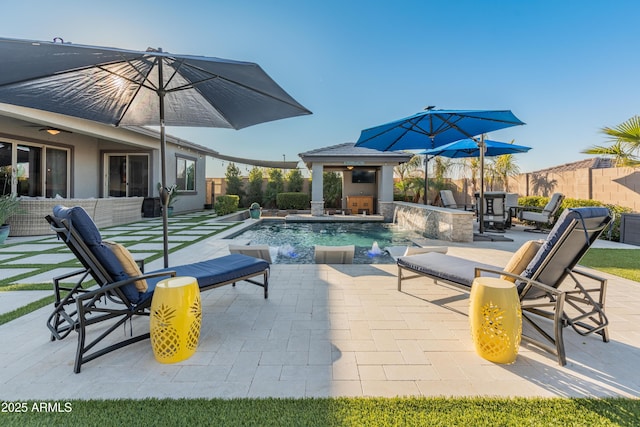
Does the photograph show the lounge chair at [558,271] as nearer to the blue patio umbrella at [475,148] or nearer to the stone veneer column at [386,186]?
the blue patio umbrella at [475,148]

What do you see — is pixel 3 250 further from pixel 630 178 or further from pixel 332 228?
pixel 630 178

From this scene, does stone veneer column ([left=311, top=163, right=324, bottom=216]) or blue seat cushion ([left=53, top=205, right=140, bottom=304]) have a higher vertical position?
stone veneer column ([left=311, top=163, right=324, bottom=216])

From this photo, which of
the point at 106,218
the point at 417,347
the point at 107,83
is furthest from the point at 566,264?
the point at 106,218

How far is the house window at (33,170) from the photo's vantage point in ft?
31.7

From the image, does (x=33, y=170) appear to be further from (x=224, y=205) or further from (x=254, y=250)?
(x=254, y=250)

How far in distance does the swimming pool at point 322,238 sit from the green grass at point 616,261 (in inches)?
137

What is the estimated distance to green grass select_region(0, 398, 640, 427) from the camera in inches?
64.5

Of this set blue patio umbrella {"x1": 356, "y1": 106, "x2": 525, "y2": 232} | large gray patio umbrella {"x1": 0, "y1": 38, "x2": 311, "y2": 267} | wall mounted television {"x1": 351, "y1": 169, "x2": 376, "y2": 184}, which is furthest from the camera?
wall mounted television {"x1": 351, "y1": 169, "x2": 376, "y2": 184}

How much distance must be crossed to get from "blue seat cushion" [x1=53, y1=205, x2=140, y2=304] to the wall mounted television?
Answer: 14743mm

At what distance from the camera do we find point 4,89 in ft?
11.2

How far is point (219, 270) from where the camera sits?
3223mm

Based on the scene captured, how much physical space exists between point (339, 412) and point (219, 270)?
202 centimetres

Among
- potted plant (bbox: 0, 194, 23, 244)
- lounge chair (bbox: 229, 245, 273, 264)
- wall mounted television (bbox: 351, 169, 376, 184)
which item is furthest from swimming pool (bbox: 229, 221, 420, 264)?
potted plant (bbox: 0, 194, 23, 244)

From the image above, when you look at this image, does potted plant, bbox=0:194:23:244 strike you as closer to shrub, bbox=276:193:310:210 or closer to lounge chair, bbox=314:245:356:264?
lounge chair, bbox=314:245:356:264
